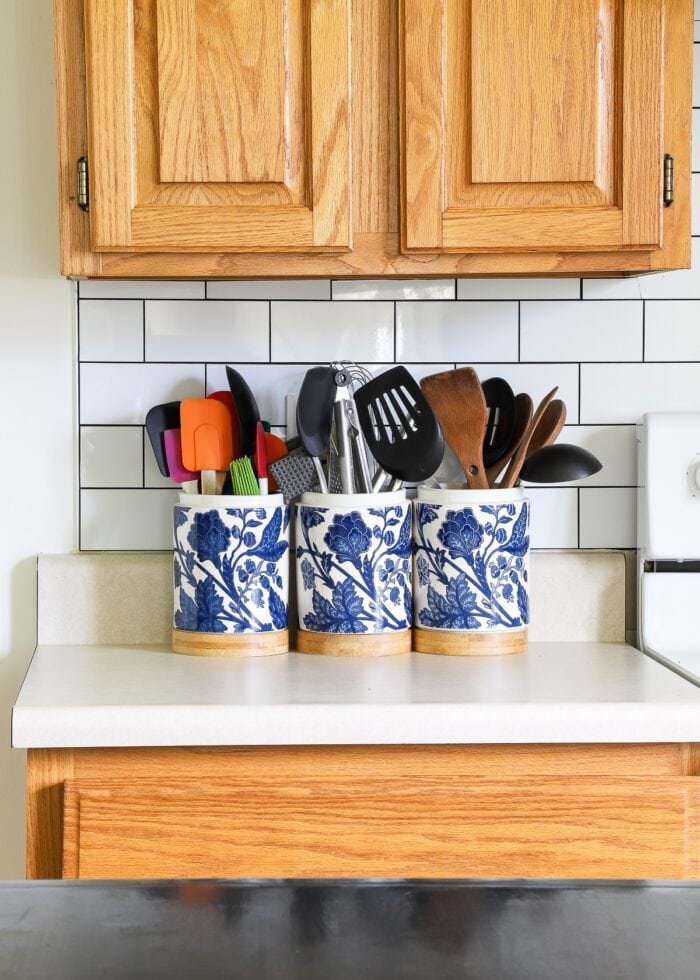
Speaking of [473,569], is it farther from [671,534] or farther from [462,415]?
[671,534]

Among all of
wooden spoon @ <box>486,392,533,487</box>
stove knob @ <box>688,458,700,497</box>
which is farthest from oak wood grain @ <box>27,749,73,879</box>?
stove knob @ <box>688,458,700,497</box>

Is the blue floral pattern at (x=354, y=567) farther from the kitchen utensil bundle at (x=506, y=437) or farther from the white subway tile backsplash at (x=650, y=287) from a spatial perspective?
the white subway tile backsplash at (x=650, y=287)

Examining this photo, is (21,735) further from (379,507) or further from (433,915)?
(433,915)

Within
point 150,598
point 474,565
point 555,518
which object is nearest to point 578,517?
point 555,518

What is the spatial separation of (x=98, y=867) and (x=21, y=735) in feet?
0.58

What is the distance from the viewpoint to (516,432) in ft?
5.47

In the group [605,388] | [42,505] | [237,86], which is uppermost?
[237,86]

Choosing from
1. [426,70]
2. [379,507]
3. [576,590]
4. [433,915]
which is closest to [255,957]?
[433,915]

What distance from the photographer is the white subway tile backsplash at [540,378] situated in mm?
1756

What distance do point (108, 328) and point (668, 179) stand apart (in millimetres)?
874

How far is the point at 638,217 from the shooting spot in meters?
1.43

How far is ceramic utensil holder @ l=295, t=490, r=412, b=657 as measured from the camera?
154 cm

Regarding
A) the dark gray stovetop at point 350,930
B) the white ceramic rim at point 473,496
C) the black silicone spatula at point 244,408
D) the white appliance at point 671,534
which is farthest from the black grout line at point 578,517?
the dark gray stovetop at point 350,930

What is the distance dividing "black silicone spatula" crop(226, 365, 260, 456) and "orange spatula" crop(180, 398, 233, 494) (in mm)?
28
